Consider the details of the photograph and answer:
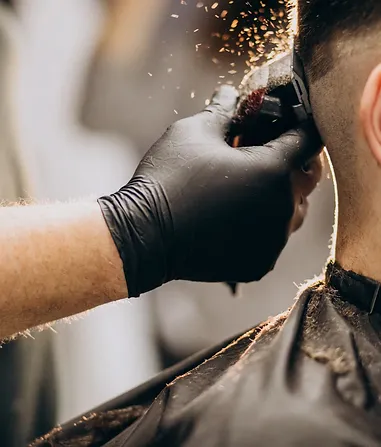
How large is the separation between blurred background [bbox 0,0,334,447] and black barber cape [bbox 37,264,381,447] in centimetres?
116

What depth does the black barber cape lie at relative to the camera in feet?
2.94

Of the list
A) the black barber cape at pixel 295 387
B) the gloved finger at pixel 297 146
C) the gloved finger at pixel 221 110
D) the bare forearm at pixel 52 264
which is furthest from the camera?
the gloved finger at pixel 221 110

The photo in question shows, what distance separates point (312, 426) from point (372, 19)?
71cm

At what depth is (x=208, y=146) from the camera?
131 centimetres

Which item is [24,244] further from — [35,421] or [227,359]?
[35,421]

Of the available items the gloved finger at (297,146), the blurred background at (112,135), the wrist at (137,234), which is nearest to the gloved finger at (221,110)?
the gloved finger at (297,146)

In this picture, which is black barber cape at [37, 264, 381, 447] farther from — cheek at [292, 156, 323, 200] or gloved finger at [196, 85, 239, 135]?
gloved finger at [196, 85, 239, 135]

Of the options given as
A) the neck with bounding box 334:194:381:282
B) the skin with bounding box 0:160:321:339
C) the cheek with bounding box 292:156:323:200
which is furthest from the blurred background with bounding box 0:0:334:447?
the neck with bounding box 334:194:381:282

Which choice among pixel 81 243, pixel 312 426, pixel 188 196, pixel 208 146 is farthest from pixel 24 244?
pixel 312 426

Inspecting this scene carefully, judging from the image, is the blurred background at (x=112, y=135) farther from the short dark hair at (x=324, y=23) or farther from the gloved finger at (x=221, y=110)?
the short dark hair at (x=324, y=23)

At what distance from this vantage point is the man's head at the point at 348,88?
41.0 inches

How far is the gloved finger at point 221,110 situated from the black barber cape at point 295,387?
46 cm

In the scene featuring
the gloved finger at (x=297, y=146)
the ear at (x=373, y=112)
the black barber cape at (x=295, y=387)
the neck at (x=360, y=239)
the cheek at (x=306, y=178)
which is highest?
the ear at (x=373, y=112)

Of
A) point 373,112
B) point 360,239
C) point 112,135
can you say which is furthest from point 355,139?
point 112,135
